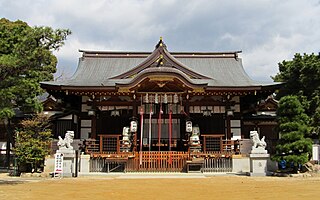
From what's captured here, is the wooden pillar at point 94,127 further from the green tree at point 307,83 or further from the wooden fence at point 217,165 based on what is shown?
the green tree at point 307,83

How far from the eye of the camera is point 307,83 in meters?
21.5

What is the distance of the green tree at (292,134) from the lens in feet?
48.5

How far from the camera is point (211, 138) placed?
1797 centimetres

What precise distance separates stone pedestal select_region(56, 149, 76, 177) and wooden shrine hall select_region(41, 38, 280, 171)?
56.9 inches

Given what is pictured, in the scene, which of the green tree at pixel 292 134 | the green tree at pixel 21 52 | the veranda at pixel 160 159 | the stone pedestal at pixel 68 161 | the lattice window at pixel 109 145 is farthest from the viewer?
the lattice window at pixel 109 145

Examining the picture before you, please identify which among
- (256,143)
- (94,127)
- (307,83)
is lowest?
(256,143)

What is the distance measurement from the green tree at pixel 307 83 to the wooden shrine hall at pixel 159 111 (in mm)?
3796

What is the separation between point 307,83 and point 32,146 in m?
17.3

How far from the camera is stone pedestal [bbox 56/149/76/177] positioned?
14984 mm

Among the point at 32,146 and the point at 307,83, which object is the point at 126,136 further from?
the point at 307,83

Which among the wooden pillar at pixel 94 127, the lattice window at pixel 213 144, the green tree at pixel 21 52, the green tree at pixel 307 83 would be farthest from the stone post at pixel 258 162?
the green tree at pixel 21 52

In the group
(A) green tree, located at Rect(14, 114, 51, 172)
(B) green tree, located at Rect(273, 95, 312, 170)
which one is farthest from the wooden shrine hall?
(B) green tree, located at Rect(273, 95, 312, 170)

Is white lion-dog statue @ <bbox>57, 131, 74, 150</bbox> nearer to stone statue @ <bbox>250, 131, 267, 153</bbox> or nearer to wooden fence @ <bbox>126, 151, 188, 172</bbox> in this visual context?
wooden fence @ <bbox>126, 151, 188, 172</bbox>

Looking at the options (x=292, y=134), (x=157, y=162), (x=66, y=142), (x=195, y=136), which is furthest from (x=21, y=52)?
(x=292, y=134)
